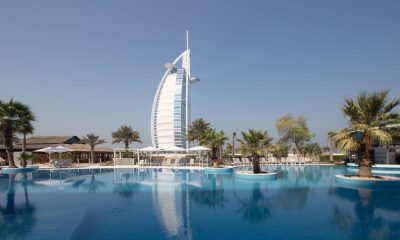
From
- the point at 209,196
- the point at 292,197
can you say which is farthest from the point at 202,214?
the point at 292,197

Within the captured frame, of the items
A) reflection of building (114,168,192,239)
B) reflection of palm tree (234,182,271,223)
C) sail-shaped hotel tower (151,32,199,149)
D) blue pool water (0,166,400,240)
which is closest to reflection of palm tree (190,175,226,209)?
blue pool water (0,166,400,240)

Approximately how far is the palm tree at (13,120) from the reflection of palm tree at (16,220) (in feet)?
56.2

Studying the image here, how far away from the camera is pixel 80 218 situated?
28.8 feet

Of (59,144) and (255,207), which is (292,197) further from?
(59,144)

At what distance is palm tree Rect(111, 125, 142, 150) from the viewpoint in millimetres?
44000

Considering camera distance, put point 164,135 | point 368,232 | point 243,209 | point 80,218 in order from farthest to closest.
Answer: point 164,135 < point 243,209 < point 80,218 < point 368,232

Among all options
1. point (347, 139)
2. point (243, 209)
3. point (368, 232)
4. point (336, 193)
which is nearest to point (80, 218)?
point (243, 209)

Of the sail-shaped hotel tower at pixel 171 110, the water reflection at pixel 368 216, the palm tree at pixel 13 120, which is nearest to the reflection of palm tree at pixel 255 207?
the water reflection at pixel 368 216

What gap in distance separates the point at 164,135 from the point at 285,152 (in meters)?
27.4

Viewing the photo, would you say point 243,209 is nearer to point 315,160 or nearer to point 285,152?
point 285,152

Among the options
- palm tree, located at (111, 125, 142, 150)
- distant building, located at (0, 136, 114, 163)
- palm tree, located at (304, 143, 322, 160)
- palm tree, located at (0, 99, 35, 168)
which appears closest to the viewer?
palm tree, located at (0, 99, 35, 168)

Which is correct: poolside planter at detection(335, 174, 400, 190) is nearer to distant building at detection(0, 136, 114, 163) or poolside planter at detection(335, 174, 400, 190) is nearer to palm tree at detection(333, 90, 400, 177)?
palm tree at detection(333, 90, 400, 177)

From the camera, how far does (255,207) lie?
1001 cm

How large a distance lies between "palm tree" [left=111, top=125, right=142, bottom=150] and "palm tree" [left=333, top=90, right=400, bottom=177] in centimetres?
3367
